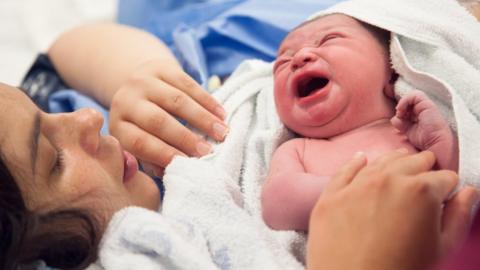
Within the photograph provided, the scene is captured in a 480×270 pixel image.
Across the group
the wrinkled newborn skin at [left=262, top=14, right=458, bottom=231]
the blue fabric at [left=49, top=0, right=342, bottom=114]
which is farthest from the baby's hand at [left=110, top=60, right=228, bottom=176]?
the blue fabric at [left=49, top=0, right=342, bottom=114]

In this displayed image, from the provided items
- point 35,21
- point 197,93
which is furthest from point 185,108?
point 35,21

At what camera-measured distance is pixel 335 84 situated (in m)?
0.74

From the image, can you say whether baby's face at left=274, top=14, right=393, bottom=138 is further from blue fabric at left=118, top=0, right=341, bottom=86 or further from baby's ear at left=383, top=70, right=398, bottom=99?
blue fabric at left=118, top=0, right=341, bottom=86

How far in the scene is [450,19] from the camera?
773 millimetres

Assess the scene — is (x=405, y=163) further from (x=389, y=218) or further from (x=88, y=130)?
(x=88, y=130)

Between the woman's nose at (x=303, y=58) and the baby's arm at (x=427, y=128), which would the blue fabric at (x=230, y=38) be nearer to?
the woman's nose at (x=303, y=58)

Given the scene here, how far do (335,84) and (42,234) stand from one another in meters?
0.41

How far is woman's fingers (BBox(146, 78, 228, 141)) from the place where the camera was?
2.69ft

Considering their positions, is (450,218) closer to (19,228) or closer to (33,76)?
(19,228)

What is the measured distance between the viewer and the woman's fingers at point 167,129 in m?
0.80

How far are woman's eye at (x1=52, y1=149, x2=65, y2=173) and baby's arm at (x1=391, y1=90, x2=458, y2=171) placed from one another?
0.41 metres

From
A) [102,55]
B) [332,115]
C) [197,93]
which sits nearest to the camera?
[332,115]

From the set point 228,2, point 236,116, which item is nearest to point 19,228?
point 236,116

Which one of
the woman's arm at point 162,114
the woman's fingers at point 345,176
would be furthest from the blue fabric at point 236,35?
the woman's fingers at point 345,176
